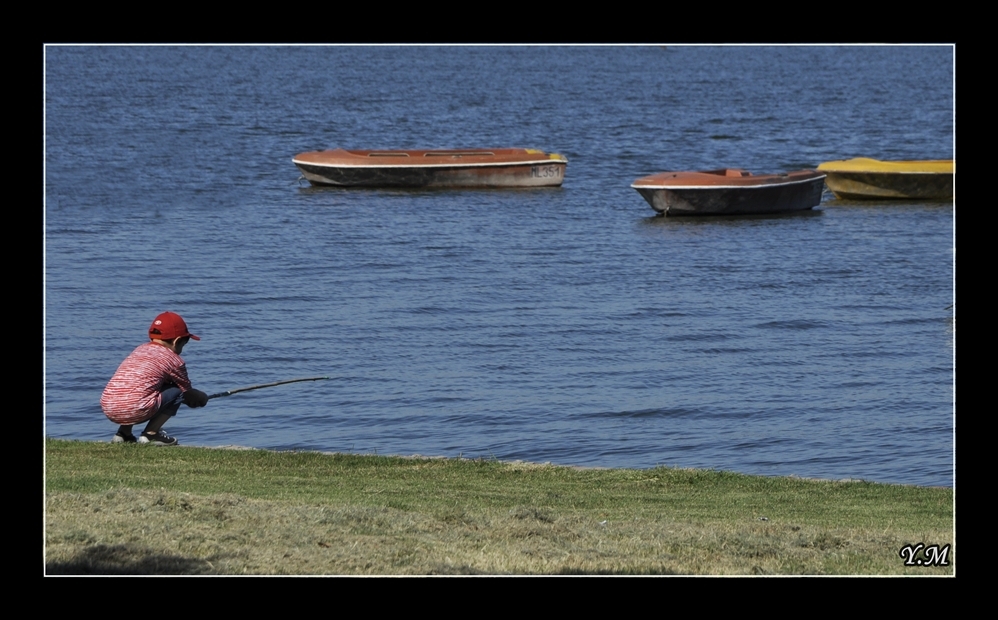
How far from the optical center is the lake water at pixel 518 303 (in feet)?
46.5

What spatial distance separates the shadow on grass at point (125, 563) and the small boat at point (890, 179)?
3013cm

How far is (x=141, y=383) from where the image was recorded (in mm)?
10836

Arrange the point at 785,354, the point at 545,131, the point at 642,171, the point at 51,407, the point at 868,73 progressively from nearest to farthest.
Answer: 1. the point at 51,407
2. the point at 785,354
3. the point at 642,171
4. the point at 545,131
5. the point at 868,73

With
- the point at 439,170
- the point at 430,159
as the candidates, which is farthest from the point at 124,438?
the point at 430,159

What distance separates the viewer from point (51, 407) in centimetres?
1489

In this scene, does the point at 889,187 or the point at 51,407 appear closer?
the point at 51,407

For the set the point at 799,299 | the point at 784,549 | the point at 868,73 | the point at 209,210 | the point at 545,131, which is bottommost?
the point at 784,549

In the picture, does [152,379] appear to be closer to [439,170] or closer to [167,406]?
[167,406]

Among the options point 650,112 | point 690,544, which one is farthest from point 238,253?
point 650,112

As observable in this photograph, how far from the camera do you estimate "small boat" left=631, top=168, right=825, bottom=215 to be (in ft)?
106

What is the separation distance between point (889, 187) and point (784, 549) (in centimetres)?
2853

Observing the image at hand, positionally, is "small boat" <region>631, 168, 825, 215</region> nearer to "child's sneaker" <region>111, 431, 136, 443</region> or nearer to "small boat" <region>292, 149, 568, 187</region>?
"small boat" <region>292, 149, 568, 187</region>

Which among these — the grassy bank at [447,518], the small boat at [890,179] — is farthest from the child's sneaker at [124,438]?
the small boat at [890,179]

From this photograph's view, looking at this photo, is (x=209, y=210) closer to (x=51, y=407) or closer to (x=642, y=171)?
(x=642, y=171)
